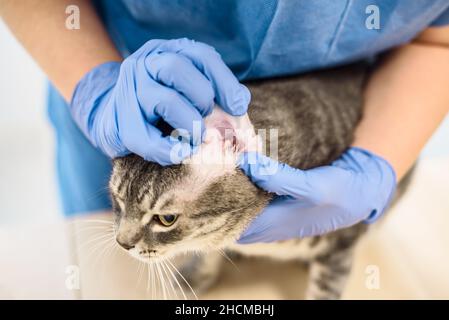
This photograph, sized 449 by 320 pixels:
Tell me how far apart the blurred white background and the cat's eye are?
0.90 ft

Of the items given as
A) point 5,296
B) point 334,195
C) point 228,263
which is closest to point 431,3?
point 334,195

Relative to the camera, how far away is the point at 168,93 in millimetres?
655

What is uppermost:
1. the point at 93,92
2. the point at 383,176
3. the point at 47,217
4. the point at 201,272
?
the point at 93,92

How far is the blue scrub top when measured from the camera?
773 mm

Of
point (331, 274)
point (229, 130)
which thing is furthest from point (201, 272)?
point (229, 130)

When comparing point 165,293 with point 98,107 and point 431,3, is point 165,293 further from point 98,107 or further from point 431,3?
point 431,3

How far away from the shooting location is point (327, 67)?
953mm

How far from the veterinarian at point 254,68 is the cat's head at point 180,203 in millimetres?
25

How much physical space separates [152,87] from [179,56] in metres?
0.05

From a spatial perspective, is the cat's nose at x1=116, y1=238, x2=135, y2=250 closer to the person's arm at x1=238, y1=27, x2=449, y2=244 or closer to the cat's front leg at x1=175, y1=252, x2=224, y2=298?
the person's arm at x1=238, y1=27, x2=449, y2=244

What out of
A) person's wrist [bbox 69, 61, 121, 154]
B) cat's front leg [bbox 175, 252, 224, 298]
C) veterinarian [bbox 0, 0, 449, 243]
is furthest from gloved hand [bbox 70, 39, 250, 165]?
cat's front leg [bbox 175, 252, 224, 298]

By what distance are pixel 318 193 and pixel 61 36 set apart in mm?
481

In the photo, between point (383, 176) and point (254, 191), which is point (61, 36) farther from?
point (383, 176)

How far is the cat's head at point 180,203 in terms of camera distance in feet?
2.26
